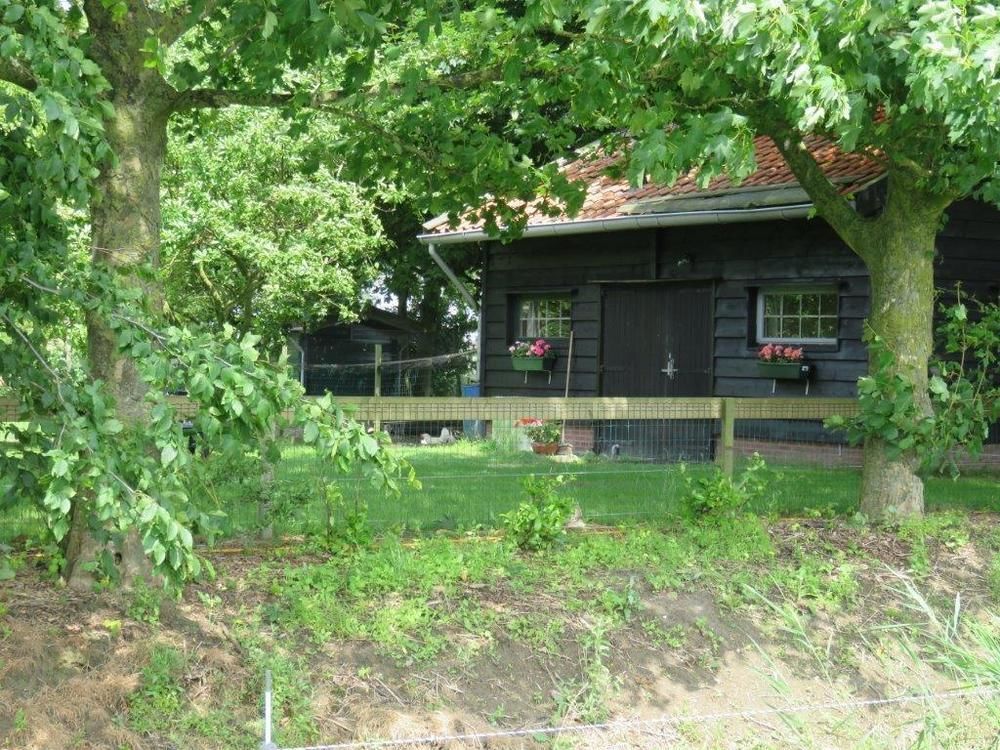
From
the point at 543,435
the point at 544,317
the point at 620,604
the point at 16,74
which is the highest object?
the point at 16,74

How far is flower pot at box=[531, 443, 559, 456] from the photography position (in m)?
11.3

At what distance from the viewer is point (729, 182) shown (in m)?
12.6

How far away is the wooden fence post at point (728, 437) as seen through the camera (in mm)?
9109

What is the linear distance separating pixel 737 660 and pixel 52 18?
4.88m

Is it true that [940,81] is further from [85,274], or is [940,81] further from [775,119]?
[85,274]

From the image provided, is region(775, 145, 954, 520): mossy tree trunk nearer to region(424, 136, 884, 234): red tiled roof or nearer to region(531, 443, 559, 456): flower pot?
region(424, 136, 884, 234): red tiled roof

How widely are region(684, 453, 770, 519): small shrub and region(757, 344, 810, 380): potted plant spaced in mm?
4861

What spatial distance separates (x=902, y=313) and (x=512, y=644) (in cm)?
430

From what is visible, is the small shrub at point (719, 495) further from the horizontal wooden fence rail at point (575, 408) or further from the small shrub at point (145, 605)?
the small shrub at point (145, 605)

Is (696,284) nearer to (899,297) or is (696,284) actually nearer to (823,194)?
(823,194)

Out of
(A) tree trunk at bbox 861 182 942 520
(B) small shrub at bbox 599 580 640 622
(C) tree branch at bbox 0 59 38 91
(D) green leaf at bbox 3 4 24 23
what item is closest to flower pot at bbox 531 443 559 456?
(A) tree trunk at bbox 861 182 942 520

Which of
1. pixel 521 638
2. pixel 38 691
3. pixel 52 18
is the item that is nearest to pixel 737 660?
pixel 521 638

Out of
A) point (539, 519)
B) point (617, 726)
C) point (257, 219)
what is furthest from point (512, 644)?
point (257, 219)

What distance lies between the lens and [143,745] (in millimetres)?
5090
